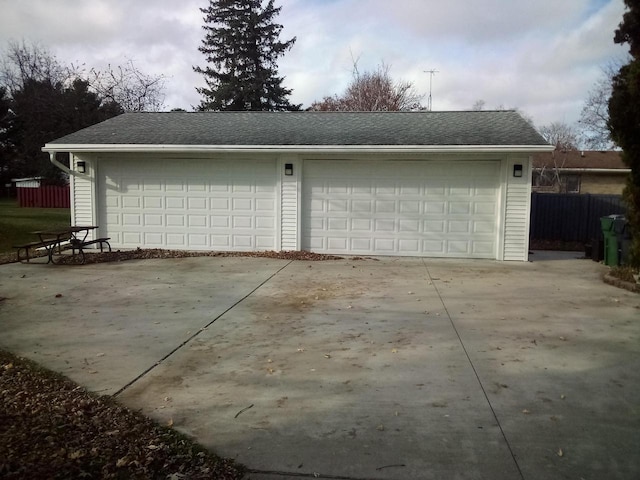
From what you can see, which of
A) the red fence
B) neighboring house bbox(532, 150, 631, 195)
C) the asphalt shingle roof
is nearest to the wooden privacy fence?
the asphalt shingle roof

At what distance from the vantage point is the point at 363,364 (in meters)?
4.91

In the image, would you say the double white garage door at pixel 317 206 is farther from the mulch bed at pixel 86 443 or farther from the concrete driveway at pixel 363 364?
the mulch bed at pixel 86 443

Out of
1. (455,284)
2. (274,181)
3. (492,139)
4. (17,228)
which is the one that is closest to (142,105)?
(17,228)

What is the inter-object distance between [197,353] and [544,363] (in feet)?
11.3

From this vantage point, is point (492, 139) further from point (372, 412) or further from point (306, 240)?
point (372, 412)

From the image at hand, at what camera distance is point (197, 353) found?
205 inches

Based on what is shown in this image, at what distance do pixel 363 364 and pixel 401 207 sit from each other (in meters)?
7.60

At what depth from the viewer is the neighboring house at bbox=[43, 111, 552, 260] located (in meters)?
11.7

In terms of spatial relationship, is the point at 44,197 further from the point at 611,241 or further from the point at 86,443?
the point at 86,443

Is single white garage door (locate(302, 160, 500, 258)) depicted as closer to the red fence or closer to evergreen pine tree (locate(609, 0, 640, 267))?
evergreen pine tree (locate(609, 0, 640, 267))

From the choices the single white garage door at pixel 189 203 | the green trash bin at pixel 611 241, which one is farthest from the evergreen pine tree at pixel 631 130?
the single white garage door at pixel 189 203

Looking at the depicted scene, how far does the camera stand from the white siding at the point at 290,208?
12266 millimetres

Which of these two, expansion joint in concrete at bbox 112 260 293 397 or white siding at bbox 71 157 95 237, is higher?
white siding at bbox 71 157 95 237

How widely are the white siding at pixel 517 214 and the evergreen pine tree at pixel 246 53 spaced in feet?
77.9
